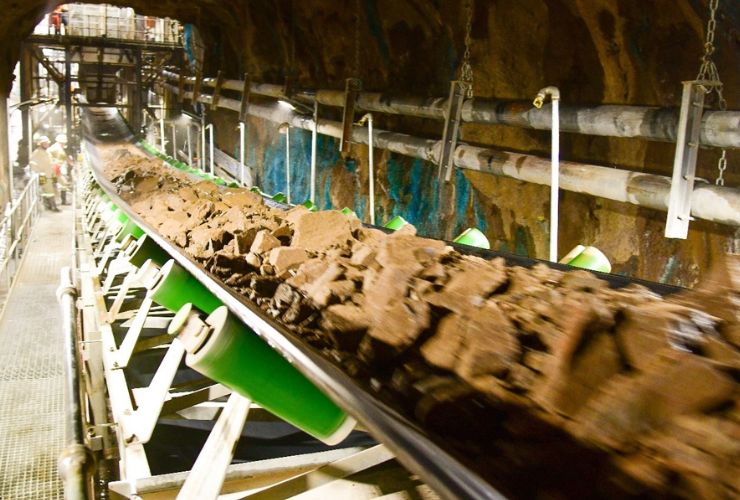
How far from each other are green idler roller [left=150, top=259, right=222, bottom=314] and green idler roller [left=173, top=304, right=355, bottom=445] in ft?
2.52

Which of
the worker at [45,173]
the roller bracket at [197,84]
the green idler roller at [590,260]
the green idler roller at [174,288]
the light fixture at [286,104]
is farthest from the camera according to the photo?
the worker at [45,173]

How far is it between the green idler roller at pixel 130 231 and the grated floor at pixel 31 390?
3.50ft

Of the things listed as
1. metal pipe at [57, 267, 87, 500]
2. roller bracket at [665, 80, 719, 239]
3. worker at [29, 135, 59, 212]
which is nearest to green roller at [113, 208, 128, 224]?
metal pipe at [57, 267, 87, 500]

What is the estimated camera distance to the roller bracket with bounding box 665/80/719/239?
9.87 ft

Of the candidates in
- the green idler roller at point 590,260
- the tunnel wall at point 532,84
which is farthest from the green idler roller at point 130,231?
the tunnel wall at point 532,84

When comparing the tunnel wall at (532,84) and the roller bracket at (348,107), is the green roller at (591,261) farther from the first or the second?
the roller bracket at (348,107)

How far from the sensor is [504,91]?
5.71m

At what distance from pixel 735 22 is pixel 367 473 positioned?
3.25 m

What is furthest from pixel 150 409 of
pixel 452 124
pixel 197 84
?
pixel 197 84

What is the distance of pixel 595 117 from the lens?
3.85 m

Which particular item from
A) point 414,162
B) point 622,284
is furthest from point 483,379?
point 414,162

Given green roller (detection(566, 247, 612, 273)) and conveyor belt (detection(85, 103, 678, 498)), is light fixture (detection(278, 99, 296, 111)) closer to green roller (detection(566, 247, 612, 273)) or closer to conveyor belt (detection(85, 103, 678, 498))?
green roller (detection(566, 247, 612, 273))

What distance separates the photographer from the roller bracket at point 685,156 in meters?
3.01

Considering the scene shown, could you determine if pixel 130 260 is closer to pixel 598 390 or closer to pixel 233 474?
pixel 233 474
